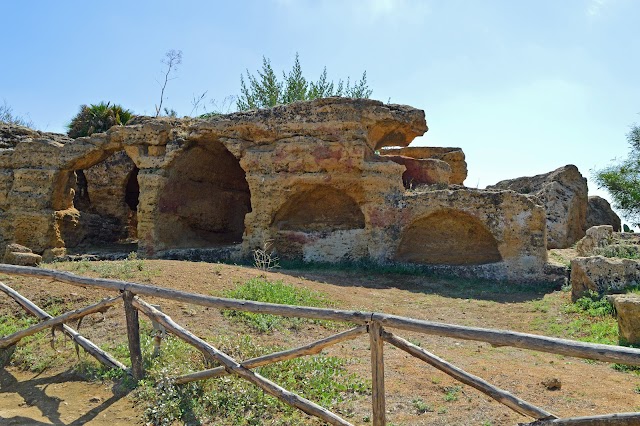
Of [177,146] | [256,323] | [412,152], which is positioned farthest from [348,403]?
[412,152]

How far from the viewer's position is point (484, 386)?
12.3ft

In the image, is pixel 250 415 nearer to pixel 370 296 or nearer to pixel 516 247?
pixel 370 296

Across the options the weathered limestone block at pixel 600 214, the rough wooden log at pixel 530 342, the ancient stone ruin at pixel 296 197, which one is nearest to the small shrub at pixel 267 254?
the ancient stone ruin at pixel 296 197

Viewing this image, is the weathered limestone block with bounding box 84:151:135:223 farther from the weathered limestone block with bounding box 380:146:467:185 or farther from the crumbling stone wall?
the weathered limestone block with bounding box 380:146:467:185

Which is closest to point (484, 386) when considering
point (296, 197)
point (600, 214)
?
point (296, 197)

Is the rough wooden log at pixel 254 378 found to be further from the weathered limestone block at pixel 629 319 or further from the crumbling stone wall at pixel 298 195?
the crumbling stone wall at pixel 298 195

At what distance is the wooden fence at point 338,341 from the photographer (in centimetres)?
334

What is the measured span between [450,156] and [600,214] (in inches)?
228

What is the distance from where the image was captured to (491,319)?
28.8ft

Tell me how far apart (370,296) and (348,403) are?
16.6 feet

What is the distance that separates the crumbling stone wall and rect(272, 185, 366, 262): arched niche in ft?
0.09

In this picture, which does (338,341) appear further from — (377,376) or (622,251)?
(622,251)

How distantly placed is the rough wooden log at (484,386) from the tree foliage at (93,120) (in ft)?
56.3

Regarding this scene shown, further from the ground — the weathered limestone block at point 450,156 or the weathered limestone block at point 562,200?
the weathered limestone block at point 450,156
